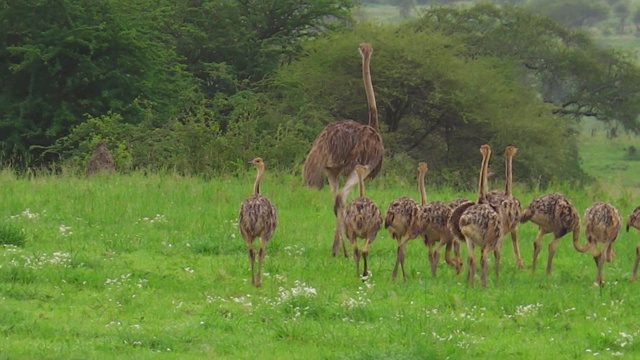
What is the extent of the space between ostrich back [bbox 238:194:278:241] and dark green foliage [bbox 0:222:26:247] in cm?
300

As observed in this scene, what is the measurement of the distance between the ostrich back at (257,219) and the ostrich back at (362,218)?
0.83 metres

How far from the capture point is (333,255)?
44.0 ft

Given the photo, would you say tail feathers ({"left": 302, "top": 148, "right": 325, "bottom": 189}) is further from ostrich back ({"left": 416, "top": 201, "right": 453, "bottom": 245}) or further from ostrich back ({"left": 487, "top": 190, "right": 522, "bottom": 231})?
ostrich back ({"left": 487, "top": 190, "right": 522, "bottom": 231})

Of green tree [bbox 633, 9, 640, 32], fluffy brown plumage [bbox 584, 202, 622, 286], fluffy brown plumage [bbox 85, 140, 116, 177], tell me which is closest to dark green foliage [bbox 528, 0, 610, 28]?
green tree [bbox 633, 9, 640, 32]

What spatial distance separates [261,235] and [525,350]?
3.27 metres

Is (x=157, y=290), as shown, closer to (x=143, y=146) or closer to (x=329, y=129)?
(x=329, y=129)

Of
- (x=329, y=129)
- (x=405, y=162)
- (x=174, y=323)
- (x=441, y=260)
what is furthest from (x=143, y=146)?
(x=174, y=323)

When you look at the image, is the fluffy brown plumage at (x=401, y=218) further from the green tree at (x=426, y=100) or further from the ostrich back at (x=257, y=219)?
the green tree at (x=426, y=100)

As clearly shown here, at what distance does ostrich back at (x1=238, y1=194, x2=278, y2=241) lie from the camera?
1124cm

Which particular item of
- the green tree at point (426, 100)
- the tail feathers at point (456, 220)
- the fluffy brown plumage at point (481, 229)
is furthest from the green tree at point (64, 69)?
the fluffy brown plumage at point (481, 229)

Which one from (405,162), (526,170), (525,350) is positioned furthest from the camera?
(526,170)

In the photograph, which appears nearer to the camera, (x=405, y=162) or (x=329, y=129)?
(x=329, y=129)

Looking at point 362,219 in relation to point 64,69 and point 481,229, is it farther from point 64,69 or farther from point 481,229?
point 64,69

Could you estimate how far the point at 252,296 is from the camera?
10.9 m
